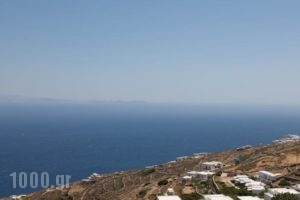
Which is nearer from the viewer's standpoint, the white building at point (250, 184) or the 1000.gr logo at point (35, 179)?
the white building at point (250, 184)

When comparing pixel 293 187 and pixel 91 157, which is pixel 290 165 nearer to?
pixel 293 187

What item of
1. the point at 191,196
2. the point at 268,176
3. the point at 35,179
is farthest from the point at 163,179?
the point at 35,179

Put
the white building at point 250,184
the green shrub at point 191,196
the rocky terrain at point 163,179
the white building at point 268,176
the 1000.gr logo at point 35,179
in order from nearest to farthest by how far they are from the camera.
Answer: the green shrub at point 191,196 → the white building at point 250,184 → the white building at point 268,176 → the rocky terrain at point 163,179 → the 1000.gr logo at point 35,179

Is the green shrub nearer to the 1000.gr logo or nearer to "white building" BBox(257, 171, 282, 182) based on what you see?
"white building" BBox(257, 171, 282, 182)

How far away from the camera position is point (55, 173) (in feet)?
504

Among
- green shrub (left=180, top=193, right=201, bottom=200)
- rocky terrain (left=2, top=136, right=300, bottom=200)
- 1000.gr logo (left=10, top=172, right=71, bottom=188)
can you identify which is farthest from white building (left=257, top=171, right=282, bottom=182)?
1000.gr logo (left=10, top=172, right=71, bottom=188)

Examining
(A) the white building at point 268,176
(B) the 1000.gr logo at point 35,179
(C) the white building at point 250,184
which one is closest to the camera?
(C) the white building at point 250,184

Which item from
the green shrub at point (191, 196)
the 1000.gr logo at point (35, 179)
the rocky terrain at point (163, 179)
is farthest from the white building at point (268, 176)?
the 1000.gr logo at point (35, 179)

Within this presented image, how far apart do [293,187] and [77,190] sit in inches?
1620

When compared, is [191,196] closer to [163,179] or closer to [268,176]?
[268,176]

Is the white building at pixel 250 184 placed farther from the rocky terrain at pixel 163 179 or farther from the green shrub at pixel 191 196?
the green shrub at pixel 191 196

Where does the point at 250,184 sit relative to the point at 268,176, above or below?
below

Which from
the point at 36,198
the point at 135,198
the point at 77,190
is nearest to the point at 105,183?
the point at 77,190

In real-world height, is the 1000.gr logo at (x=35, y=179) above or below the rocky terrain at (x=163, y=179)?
below
